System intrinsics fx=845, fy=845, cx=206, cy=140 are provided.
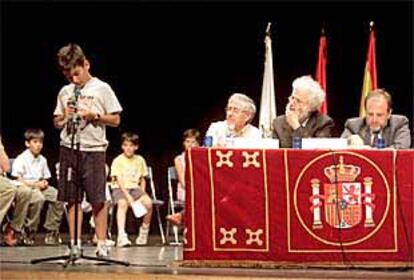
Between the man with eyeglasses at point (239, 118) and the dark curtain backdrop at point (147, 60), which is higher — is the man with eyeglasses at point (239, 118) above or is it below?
below

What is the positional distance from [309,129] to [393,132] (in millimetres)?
458

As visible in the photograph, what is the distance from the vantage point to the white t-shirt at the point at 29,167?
6852 millimetres

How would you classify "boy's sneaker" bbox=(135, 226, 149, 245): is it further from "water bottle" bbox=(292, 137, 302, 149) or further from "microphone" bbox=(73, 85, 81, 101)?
"water bottle" bbox=(292, 137, 302, 149)

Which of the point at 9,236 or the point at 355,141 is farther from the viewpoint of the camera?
the point at 9,236

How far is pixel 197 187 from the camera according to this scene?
4348mm

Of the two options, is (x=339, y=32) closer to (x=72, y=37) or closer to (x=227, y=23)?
(x=227, y=23)

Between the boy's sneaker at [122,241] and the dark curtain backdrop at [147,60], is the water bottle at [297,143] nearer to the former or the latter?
the boy's sneaker at [122,241]

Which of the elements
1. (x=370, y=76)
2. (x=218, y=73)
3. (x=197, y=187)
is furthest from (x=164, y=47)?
(x=197, y=187)

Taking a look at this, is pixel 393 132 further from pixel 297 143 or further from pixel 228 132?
pixel 228 132

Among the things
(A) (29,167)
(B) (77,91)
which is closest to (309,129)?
(B) (77,91)

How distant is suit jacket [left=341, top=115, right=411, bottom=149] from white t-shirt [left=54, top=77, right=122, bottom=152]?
1.34 metres

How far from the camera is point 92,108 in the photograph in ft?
15.0

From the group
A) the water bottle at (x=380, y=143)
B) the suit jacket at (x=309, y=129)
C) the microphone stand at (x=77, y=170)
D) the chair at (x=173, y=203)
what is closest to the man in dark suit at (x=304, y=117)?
the suit jacket at (x=309, y=129)

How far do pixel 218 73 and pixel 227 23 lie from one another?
1.57ft
